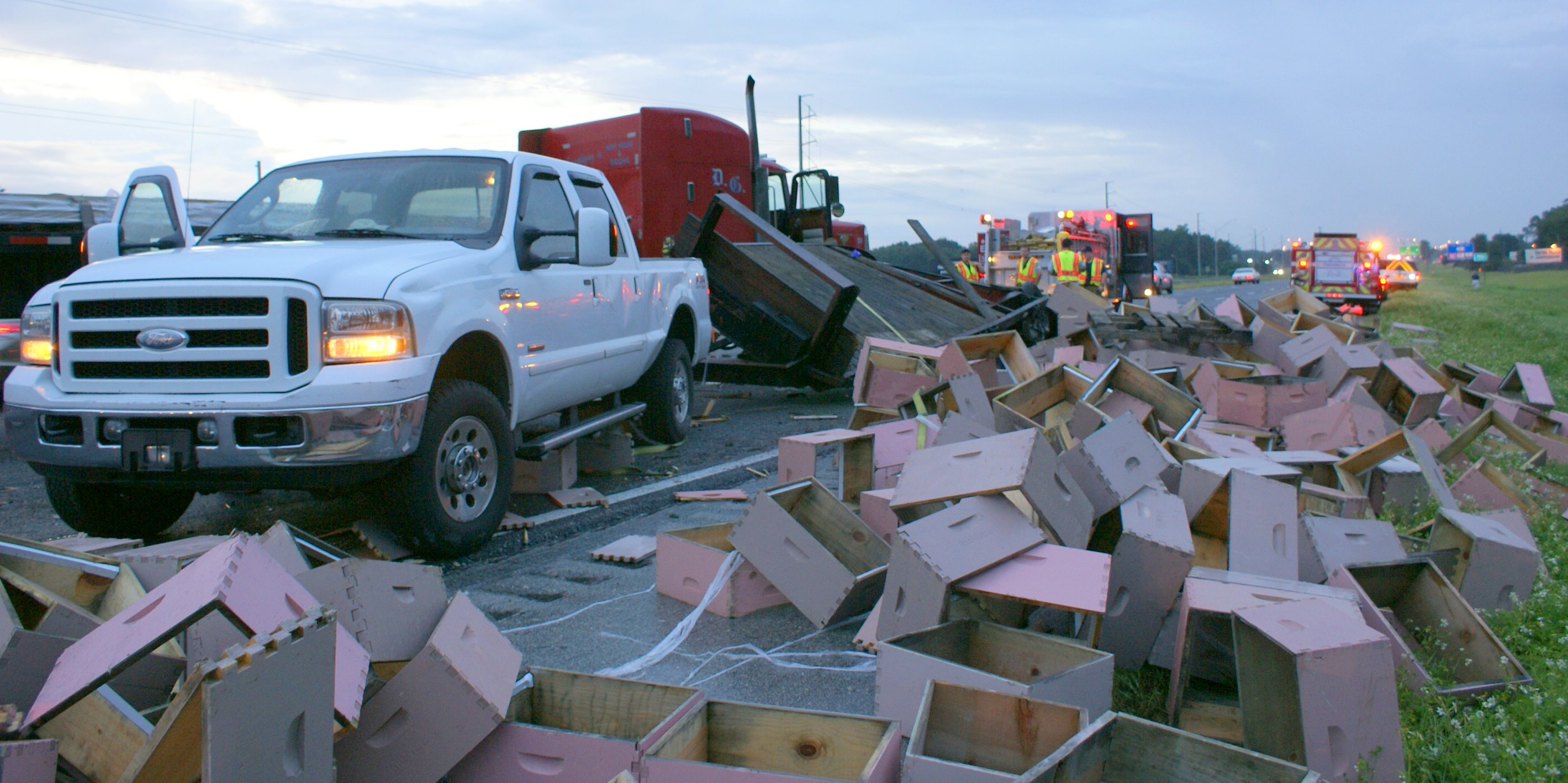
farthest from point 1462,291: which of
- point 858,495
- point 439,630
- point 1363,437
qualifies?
point 439,630

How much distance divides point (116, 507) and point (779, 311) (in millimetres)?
5299

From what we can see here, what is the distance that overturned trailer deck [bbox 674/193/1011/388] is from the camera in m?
8.48

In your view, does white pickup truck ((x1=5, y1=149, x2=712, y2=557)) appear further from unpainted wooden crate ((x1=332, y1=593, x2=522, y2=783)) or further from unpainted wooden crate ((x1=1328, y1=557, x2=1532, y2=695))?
unpainted wooden crate ((x1=1328, y1=557, x2=1532, y2=695))

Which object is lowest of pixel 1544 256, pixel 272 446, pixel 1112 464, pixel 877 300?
pixel 1112 464

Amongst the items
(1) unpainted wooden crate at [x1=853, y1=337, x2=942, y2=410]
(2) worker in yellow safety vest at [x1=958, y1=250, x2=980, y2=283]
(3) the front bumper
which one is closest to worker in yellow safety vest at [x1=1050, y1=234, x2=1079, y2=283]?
(2) worker in yellow safety vest at [x1=958, y1=250, x2=980, y2=283]

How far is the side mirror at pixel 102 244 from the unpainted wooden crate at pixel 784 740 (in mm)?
4670

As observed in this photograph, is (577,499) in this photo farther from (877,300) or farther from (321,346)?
(877,300)

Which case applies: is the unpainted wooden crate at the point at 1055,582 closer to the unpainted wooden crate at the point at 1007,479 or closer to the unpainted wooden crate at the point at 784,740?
the unpainted wooden crate at the point at 1007,479

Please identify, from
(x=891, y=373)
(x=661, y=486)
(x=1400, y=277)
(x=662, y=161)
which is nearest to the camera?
(x=661, y=486)

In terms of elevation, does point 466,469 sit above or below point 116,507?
above

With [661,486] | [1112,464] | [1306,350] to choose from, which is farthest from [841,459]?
[1306,350]

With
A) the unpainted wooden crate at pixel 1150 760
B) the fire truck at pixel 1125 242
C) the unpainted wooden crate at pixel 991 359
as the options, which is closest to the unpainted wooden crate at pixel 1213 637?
the unpainted wooden crate at pixel 1150 760

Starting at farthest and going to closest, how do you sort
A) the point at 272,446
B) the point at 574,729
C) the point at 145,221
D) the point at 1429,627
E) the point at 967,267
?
the point at 967,267, the point at 145,221, the point at 272,446, the point at 1429,627, the point at 574,729

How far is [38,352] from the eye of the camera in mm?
4453
